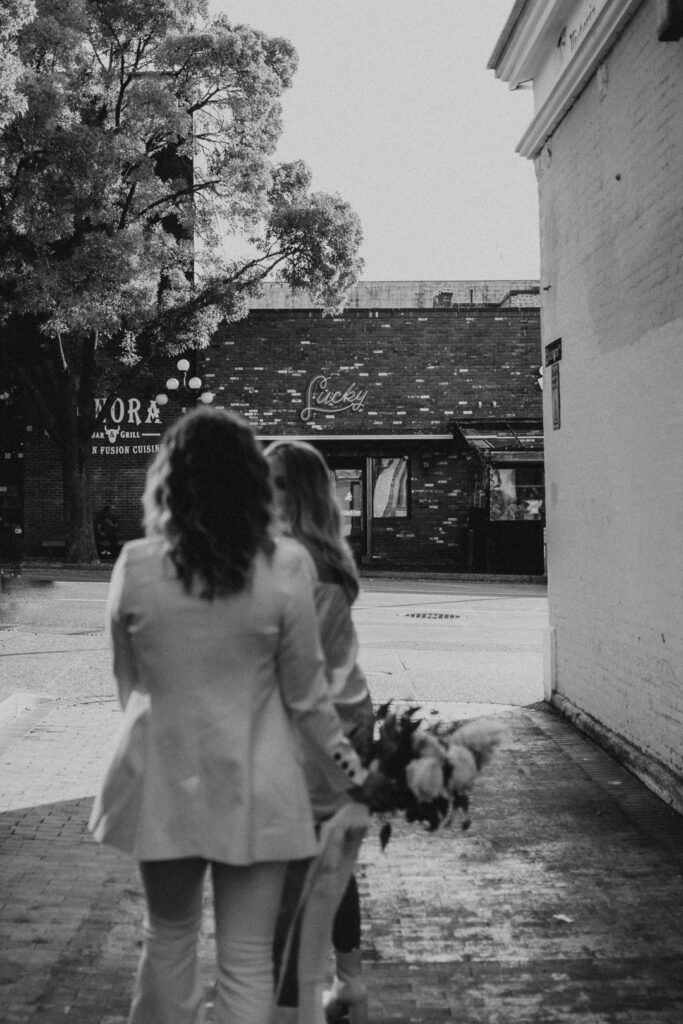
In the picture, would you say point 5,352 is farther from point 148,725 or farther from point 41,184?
point 148,725

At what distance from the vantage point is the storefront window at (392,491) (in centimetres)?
2848

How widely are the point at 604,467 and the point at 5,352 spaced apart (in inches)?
796

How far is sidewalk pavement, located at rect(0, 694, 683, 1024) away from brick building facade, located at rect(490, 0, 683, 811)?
0.77 metres

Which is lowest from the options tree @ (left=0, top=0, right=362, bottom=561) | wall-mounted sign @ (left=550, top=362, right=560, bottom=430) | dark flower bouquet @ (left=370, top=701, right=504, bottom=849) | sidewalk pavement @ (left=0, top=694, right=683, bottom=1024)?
sidewalk pavement @ (left=0, top=694, right=683, bottom=1024)

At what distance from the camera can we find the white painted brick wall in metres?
6.43

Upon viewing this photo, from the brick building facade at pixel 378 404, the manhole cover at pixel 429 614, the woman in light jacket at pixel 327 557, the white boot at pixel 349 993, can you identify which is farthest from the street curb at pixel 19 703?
the brick building facade at pixel 378 404

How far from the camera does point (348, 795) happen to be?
9.27ft

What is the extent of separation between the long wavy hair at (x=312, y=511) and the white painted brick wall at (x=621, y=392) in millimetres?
3467

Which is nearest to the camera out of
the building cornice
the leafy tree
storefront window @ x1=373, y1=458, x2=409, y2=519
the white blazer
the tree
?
the white blazer

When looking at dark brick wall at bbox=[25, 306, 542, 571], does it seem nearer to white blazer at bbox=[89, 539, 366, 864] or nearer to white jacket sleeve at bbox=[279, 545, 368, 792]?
white jacket sleeve at bbox=[279, 545, 368, 792]

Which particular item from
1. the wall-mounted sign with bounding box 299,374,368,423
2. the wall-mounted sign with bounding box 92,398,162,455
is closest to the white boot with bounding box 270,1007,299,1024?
the wall-mounted sign with bounding box 299,374,368,423

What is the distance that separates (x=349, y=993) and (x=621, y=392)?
488 cm

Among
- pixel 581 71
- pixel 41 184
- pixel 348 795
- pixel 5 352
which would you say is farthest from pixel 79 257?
pixel 348 795

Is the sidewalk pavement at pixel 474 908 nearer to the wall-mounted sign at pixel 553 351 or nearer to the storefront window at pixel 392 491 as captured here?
the wall-mounted sign at pixel 553 351
